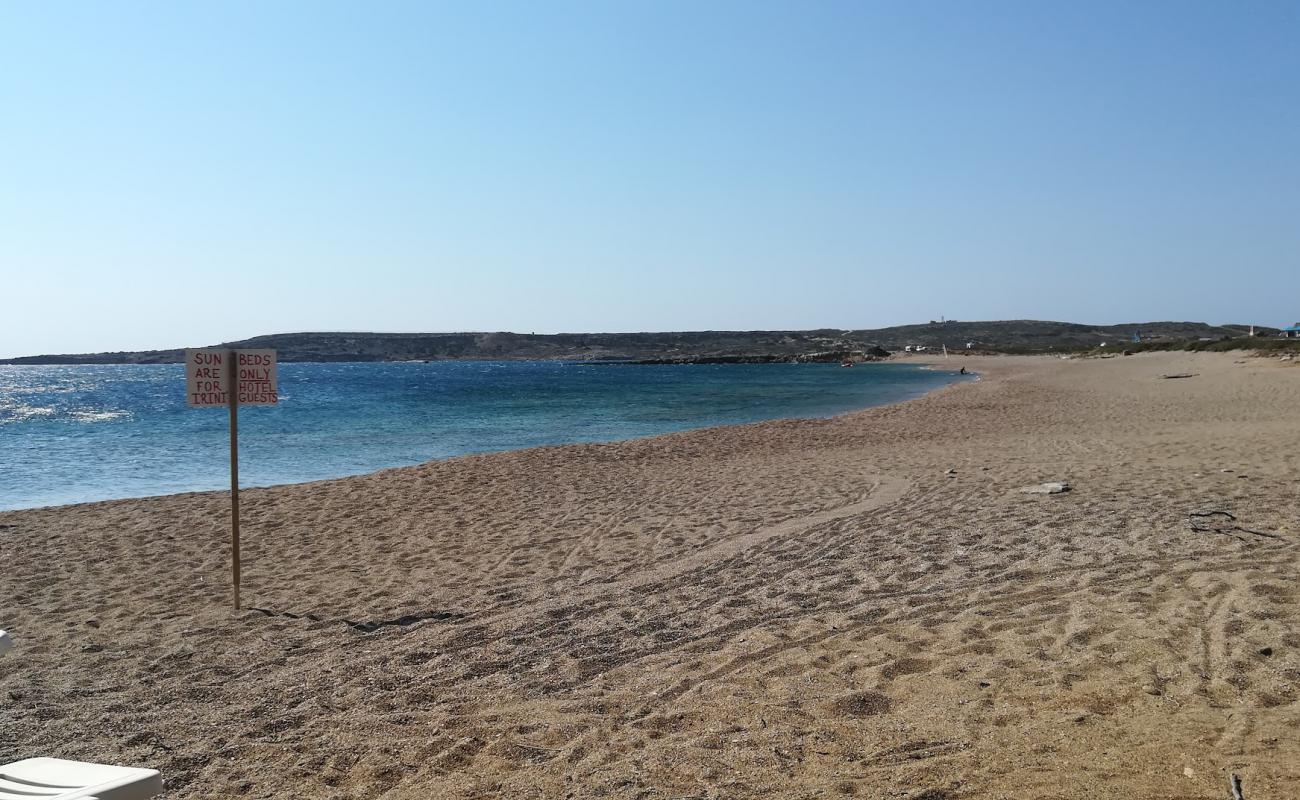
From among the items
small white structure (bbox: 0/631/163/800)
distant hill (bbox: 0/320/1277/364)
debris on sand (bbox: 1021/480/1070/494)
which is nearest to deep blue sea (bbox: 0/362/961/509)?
debris on sand (bbox: 1021/480/1070/494)

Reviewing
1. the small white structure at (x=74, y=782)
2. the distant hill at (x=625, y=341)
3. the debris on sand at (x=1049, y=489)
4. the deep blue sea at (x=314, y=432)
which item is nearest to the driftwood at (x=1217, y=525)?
the debris on sand at (x=1049, y=489)

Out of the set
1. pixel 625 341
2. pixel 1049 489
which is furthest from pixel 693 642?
pixel 625 341

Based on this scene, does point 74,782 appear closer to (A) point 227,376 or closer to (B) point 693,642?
(B) point 693,642

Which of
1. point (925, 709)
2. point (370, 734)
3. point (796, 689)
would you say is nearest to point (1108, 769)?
point (925, 709)

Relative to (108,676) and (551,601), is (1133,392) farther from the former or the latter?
(108,676)

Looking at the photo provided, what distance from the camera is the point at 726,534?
8695 mm

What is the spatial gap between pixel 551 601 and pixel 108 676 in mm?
2822

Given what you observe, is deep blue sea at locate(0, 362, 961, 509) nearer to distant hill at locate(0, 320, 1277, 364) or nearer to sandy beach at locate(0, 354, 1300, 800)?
sandy beach at locate(0, 354, 1300, 800)

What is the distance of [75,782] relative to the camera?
9.68 feet

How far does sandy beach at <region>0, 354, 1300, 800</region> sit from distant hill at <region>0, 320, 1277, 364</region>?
13193 cm

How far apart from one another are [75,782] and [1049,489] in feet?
30.3

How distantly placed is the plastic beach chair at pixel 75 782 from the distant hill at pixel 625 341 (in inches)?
5444

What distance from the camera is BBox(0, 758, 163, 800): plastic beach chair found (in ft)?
9.39

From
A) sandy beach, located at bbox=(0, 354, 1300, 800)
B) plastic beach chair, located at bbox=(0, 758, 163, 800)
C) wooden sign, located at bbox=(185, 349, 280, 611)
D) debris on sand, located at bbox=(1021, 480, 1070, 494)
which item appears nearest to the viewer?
plastic beach chair, located at bbox=(0, 758, 163, 800)
